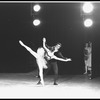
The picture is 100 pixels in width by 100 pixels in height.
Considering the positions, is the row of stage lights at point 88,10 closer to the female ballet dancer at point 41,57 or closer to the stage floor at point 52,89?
the female ballet dancer at point 41,57

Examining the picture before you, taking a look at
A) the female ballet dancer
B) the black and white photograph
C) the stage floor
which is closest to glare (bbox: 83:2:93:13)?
the black and white photograph

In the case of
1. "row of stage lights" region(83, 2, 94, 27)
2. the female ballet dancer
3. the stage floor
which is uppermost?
"row of stage lights" region(83, 2, 94, 27)

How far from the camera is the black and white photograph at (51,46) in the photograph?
11664 mm

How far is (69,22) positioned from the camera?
51.3 ft

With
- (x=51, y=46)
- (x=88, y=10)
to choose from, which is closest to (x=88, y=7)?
(x=88, y=10)

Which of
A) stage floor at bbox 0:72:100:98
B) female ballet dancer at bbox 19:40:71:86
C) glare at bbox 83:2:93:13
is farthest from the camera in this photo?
glare at bbox 83:2:93:13

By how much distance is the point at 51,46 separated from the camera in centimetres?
1575

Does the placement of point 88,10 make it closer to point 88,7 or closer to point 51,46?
point 88,7

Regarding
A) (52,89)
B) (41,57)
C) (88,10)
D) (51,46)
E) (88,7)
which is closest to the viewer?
(52,89)

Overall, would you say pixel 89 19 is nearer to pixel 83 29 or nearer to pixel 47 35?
pixel 83 29

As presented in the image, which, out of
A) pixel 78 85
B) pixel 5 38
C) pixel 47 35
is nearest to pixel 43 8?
pixel 47 35

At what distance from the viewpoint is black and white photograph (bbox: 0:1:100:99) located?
459 inches

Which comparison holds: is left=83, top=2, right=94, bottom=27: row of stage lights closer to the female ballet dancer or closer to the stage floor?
the female ballet dancer

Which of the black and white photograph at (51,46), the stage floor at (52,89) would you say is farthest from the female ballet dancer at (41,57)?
the stage floor at (52,89)
